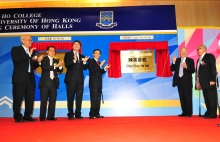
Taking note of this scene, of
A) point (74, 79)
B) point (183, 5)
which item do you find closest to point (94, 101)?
point (74, 79)

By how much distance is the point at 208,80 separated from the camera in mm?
4039

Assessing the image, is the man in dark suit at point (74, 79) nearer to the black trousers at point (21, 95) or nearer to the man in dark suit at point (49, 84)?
the man in dark suit at point (49, 84)

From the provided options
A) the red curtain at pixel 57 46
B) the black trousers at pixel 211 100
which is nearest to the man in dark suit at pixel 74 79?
the red curtain at pixel 57 46

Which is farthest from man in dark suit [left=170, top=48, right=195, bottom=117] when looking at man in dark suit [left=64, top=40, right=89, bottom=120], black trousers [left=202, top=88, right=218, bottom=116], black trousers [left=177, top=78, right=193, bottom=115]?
man in dark suit [left=64, top=40, right=89, bottom=120]

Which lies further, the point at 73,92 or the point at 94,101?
the point at 94,101

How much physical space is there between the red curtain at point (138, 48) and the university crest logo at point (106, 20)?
467mm

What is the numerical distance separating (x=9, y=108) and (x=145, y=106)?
319 cm

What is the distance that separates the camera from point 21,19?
532 cm

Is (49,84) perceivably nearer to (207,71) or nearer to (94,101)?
(94,101)

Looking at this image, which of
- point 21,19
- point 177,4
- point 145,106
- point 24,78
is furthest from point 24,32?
point 177,4

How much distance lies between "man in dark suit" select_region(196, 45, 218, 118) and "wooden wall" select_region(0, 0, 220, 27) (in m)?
1.55

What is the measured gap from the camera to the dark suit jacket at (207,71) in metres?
4.00

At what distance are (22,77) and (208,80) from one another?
130 inches

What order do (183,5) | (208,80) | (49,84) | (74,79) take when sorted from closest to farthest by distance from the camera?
(49,84) → (74,79) → (208,80) → (183,5)
